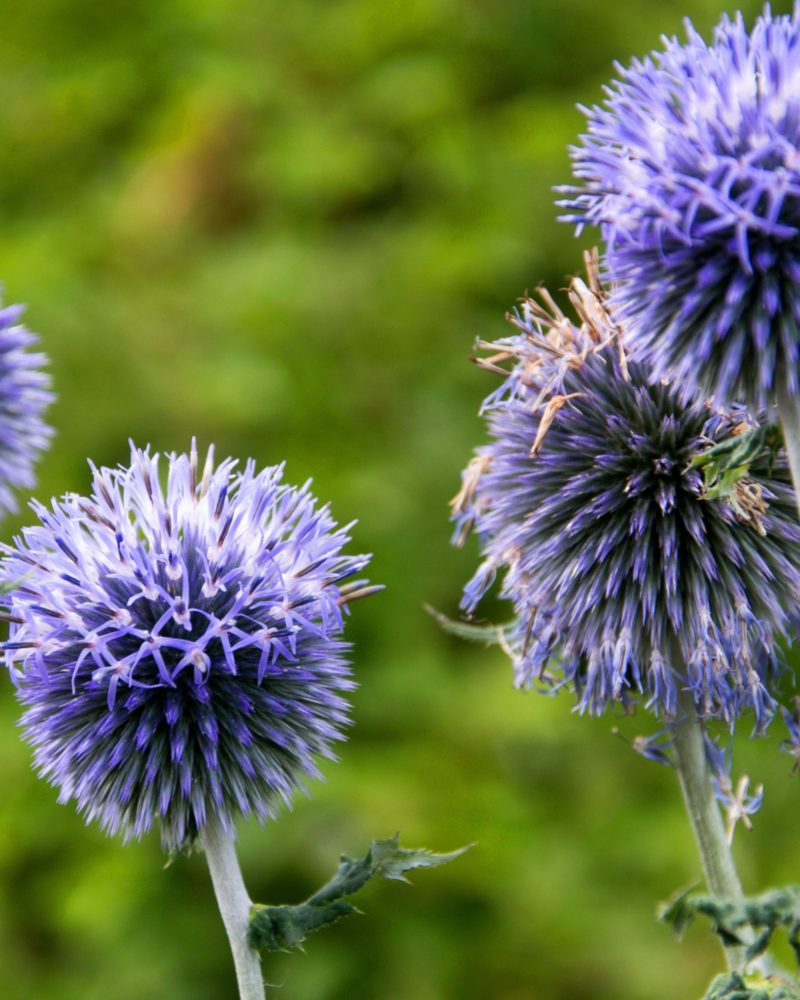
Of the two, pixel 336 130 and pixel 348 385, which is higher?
pixel 336 130

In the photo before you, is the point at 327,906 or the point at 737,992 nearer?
the point at 737,992

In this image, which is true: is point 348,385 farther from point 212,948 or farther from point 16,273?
point 212,948

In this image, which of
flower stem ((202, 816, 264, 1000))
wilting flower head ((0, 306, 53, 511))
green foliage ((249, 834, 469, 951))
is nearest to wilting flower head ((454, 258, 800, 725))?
green foliage ((249, 834, 469, 951))

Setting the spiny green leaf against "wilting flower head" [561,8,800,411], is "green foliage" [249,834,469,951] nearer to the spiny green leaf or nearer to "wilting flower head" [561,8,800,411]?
the spiny green leaf

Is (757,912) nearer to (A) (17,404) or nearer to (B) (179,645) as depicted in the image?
(B) (179,645)

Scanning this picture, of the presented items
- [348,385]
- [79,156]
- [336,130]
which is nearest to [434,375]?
[348,385]

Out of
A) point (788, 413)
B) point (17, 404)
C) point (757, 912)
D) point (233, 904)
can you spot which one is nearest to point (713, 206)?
point (788, 413)

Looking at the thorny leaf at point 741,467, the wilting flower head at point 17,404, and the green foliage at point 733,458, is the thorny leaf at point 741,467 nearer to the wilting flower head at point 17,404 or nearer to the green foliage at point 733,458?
the green foliage at point 733,458
